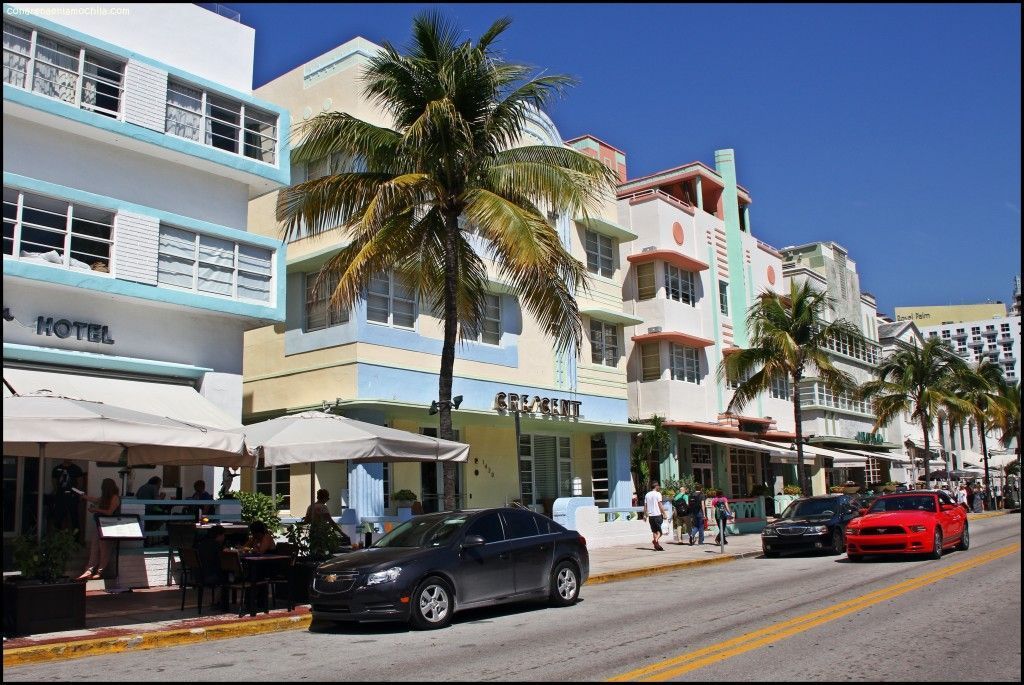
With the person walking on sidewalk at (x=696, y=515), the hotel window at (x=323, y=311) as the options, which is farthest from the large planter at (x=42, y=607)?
the person walking on sidewalk at (x=696, y=515)

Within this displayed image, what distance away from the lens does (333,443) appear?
14375mm

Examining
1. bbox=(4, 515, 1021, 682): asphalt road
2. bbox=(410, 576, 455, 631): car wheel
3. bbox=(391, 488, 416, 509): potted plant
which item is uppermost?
bbox=(391, 488, 416, 509): potted plant

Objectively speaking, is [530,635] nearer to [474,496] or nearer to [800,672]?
[800,672]

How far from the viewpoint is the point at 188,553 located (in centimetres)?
1346

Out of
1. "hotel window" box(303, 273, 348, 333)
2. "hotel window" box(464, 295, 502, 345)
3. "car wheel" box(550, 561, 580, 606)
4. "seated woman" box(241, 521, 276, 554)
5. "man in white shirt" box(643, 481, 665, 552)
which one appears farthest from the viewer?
"hotel window" box(464, 295, 502, 345)

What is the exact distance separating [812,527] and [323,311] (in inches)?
513

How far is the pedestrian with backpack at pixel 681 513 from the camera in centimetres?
2694

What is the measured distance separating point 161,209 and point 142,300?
2.60 metres

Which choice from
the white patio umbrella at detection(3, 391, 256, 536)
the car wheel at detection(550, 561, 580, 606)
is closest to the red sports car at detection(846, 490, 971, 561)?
the car wheel at detection(550, 561, 580, 606)

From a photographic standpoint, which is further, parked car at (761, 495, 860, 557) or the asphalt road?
parked car at (761, 495, 860, 557)

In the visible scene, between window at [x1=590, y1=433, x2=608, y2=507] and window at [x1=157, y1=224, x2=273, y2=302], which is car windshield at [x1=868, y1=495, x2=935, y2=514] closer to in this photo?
window at [x1=590, y1=433, x2=608, y2=507]

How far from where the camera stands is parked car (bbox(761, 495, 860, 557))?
21562 mm

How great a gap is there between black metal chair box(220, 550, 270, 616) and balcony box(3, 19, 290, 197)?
10.1 meters

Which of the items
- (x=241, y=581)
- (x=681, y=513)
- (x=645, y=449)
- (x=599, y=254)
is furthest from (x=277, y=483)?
(x=599, y=254)
